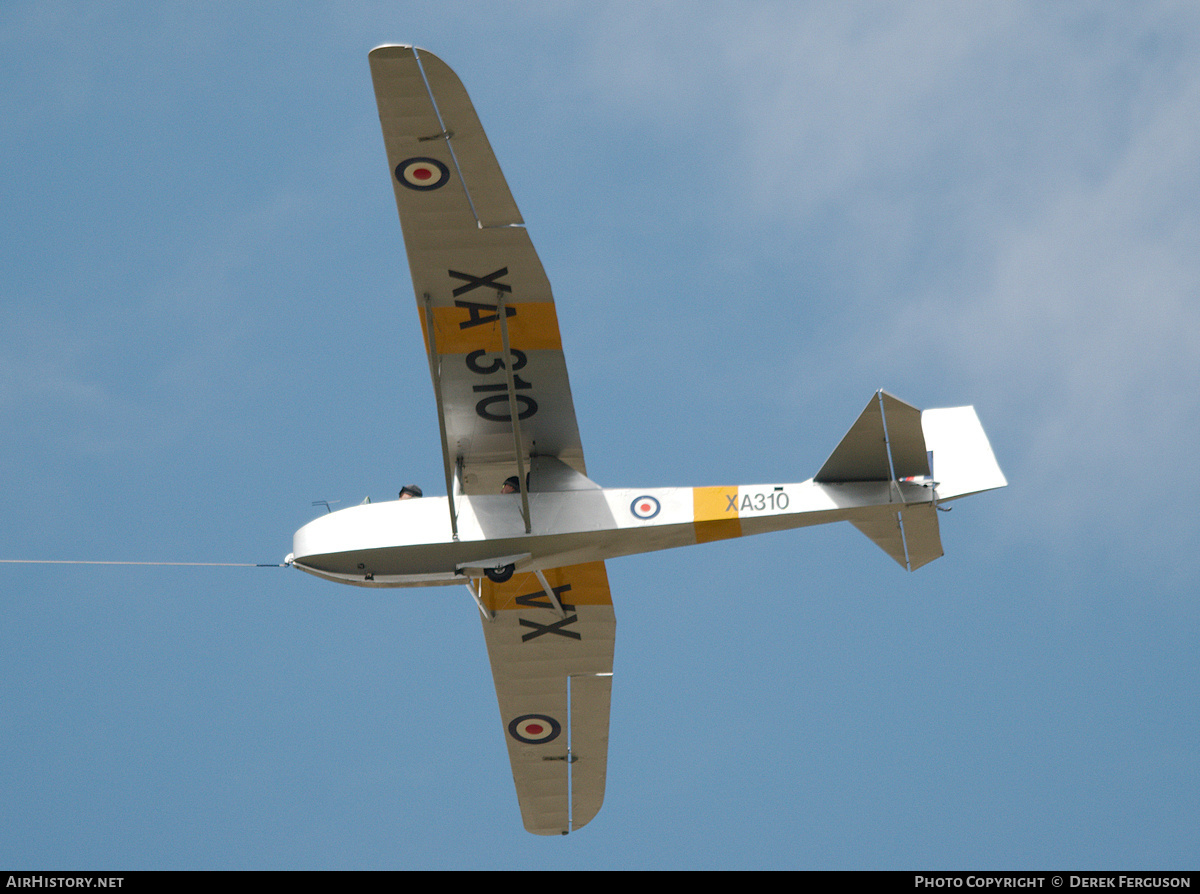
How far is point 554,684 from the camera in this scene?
19.4 meters

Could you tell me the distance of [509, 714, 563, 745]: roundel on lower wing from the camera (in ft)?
64.4

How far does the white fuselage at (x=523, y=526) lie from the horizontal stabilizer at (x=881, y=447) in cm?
20

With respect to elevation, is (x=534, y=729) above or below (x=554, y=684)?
below

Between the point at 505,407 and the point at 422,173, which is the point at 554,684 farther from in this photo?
the point at 422,173

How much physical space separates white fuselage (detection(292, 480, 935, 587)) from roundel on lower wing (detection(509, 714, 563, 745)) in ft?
13.7

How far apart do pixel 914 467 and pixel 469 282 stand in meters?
5.41

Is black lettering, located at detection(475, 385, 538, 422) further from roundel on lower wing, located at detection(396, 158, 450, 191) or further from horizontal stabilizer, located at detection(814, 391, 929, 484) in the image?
horizontal stabilizer, located at detection(814, 391, 929, 484)

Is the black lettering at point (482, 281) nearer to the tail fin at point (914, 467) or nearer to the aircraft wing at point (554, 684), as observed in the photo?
the tail fin at point (914, 467)

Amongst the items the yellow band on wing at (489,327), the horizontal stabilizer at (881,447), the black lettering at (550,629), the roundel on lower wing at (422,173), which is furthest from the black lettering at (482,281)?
the black lettering at (550,629)

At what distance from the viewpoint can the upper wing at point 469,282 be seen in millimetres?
13594

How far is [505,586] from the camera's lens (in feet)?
61.2

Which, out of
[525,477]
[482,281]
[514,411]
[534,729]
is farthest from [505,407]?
[534,729]
